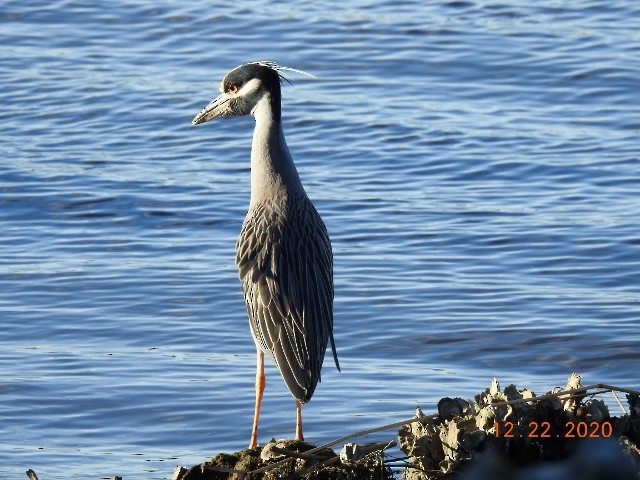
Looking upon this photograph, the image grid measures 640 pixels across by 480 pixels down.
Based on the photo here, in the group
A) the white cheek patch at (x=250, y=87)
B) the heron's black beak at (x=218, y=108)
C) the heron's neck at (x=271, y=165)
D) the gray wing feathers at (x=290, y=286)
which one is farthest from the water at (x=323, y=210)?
the white cheek patch at (x=250, y=87)

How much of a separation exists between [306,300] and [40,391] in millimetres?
2272

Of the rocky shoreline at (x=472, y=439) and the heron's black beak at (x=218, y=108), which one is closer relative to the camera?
the rocky shoreline at (x=472, y=439)

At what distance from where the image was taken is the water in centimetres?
772

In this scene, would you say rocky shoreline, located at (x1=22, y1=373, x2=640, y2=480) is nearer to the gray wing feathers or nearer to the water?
the gray wing feathers

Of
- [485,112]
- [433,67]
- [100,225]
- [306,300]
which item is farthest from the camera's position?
[433,67]

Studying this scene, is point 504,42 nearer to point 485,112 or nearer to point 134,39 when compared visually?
point 485,112

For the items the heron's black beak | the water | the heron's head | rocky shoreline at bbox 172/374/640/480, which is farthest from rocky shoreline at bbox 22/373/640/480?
the heron's black beak

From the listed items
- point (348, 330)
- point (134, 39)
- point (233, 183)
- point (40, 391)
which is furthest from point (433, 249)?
point (134, 39)

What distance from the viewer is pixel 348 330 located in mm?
8734

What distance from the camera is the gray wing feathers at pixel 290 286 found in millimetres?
6016

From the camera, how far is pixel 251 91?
7.01m

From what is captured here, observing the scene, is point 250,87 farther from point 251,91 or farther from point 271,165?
point 271,165

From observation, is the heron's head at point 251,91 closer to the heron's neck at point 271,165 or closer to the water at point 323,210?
the heron's neck at point 271,165

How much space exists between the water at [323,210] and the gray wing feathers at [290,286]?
1.02m
